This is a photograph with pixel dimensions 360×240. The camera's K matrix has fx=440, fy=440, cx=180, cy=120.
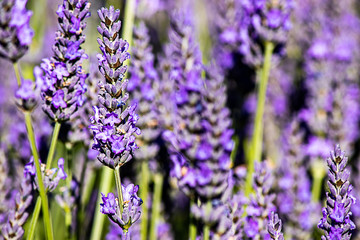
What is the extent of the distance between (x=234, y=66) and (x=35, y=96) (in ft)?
4.07

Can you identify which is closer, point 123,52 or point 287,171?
point 123,52

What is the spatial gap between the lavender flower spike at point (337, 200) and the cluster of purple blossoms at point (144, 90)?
2.80 feet

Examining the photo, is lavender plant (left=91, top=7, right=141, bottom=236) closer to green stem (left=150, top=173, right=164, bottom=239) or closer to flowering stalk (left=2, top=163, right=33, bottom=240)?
flowering stalk (left=2, top=163, right=33, bottom=240)

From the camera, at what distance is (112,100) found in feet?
3.12

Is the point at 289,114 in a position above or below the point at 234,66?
below

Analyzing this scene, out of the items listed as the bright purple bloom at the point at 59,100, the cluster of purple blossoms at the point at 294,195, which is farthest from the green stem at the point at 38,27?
the bright purple bloom at the point at 59,100

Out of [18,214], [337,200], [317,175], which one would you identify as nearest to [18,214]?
[18,214]

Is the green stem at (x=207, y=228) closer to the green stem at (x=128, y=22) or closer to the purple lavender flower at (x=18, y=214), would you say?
the purple lavender flower at (x=18, y=214)

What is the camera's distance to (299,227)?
1652 millimetres

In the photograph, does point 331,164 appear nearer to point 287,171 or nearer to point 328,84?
point 287,171

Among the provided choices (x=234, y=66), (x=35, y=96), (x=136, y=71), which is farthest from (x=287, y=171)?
(x=35, y=96)

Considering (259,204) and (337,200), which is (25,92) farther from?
(337,200)

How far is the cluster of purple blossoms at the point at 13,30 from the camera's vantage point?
1.01 metres

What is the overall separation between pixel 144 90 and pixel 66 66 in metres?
0.65
